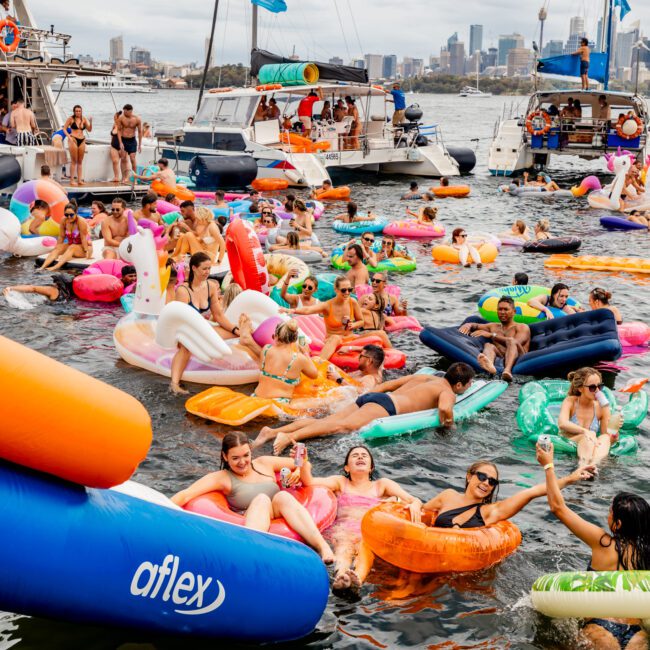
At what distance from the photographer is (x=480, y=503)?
650cm

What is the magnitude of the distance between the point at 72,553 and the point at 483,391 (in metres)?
5.92

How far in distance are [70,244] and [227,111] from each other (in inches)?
532

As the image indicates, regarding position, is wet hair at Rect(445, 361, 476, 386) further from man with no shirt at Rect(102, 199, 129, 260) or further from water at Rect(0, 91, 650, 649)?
man with no shirt at Rect(102, 199, 129, 260)

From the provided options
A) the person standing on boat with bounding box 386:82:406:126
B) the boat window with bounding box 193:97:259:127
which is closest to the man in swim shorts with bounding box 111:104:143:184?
the boat window with bounding box 193:97:259:127

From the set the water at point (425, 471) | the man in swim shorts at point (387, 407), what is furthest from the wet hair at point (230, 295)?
the man in swim shorts at point (387, 407)

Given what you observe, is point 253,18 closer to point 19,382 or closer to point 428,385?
point 428,385

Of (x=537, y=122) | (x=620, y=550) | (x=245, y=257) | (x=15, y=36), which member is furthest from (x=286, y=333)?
(x=537, y=122)

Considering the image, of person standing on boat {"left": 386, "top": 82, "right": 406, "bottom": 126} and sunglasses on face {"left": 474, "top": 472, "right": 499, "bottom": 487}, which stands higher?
person standing on boat {"left": 386, "top": 82, "right": 406, "bottom": 126}

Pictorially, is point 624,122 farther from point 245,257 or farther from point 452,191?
point 245,257

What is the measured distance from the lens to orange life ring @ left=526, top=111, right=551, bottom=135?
29.1m

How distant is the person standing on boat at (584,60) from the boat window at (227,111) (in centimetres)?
1114

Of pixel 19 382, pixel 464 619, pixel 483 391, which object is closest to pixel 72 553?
pixel 19 382

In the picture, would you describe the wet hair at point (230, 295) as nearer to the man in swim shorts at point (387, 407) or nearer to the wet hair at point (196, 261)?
the wet hair at point (196, 261)

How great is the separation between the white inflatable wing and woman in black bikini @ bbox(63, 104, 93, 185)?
12.1 m
